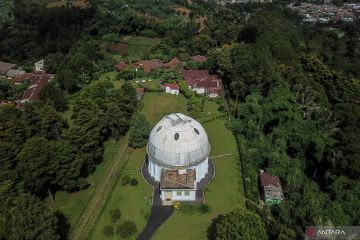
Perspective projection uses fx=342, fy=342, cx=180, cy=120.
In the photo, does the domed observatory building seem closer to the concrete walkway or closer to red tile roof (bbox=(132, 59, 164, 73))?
the concrete walkway

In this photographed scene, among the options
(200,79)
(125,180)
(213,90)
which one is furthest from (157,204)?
(200,79)

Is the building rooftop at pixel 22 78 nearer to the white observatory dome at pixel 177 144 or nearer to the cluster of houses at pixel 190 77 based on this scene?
the cluster of houses at pixel 190 77

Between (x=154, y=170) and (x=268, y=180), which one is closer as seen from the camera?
(x=268, y=180)

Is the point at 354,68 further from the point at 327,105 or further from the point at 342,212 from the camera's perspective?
the point at 342,212

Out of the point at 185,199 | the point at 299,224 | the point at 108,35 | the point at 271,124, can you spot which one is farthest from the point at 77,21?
the point at 299,224

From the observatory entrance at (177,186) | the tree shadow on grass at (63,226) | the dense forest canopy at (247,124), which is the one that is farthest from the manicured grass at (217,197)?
the tree shadow on grass at (63,226)

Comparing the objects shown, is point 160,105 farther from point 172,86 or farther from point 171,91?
point 172,86

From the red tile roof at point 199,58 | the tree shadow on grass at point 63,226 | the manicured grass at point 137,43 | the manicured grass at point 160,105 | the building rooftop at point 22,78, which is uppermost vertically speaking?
the tree shadow on grass at point 63,226
